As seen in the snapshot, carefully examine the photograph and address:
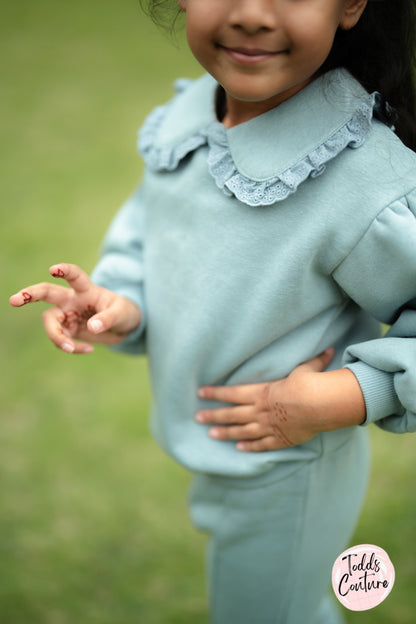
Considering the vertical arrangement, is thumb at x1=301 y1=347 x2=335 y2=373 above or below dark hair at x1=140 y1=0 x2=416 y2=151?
below

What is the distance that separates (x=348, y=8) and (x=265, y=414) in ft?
1.64

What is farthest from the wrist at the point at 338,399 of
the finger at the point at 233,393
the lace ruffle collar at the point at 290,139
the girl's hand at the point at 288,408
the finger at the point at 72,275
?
the finger at the point at 72,275

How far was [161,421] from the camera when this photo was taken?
106cm

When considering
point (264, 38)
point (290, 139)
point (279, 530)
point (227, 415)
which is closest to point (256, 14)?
point (264, 38)

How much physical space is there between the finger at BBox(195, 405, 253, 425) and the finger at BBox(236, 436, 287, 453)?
0.10ft

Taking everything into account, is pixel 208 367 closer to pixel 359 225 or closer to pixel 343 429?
pixel 343 429

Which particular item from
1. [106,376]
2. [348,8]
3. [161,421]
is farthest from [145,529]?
[348,8]

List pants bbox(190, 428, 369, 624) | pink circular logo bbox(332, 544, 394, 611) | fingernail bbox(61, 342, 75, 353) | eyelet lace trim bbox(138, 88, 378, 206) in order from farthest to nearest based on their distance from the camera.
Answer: pants bbox(190, 428, 369, 624) < fingernail bbox(61, 342, 75, 353) < eyelet lace trim bbox(138, 88, 378, 206) < pink circular logo bbox(332, 544, 394, 611)

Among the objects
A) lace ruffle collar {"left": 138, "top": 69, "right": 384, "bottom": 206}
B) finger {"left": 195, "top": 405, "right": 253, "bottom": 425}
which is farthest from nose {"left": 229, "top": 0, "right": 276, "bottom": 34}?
finger {"left": 195, "top": 405, "right": 253, "bottom": 425}

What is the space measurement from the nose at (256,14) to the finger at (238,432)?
498mm

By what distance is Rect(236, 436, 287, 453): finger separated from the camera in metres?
0.96

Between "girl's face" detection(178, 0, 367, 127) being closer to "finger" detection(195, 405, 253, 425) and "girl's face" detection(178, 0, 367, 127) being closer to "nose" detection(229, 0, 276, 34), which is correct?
"nose" detection(229, 0, 276, 34)

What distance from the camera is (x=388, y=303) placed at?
860 mm

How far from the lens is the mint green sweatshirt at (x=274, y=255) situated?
81cm
